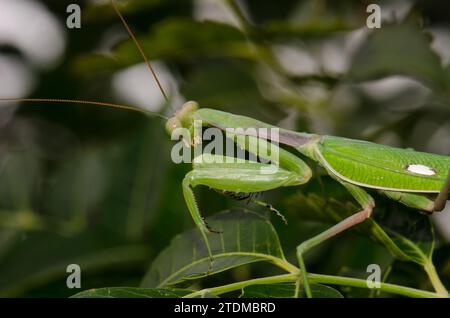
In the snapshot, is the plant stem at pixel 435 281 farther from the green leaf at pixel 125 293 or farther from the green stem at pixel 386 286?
the green leaf at pixel 125 293

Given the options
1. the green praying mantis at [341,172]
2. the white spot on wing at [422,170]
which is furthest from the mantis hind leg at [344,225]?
the white spot on wing at [422,170]

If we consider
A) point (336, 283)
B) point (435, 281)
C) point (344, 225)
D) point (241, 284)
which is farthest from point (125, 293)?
point (435, 281)

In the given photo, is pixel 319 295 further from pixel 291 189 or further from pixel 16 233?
pixel 16 233

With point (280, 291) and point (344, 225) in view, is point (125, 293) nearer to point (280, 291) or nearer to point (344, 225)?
point (280, 291)
